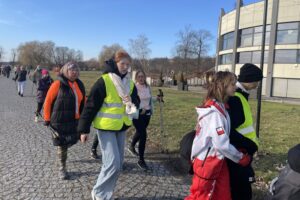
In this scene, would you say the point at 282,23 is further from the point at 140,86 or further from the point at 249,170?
the point at 249,170

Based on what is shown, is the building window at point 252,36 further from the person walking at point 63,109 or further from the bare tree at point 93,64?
the bare tree at point 93,64

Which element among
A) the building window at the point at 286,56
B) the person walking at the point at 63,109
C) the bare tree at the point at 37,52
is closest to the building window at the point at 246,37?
the building window at the point at 286,56

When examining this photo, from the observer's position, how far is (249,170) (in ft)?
11.1

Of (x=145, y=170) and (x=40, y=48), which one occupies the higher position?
(x=40, y=48)

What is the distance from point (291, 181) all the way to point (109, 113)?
7.79 ft

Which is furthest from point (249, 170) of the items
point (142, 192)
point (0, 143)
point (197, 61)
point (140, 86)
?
point (197, 61)

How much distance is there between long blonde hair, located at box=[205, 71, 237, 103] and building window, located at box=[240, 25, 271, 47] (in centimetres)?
4177

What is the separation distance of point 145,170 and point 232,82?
3060 millimetres

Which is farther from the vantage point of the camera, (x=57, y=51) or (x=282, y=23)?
(x=57, y=51)

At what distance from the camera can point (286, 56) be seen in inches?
1578

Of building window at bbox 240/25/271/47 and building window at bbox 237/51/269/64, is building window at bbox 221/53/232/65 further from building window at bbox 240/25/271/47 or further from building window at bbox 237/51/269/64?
building window at bbox 240/25/271/47

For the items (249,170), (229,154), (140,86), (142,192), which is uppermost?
(140,86)

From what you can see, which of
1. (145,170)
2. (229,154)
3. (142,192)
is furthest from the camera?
(145,170)

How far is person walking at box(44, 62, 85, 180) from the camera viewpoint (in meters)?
5.34
